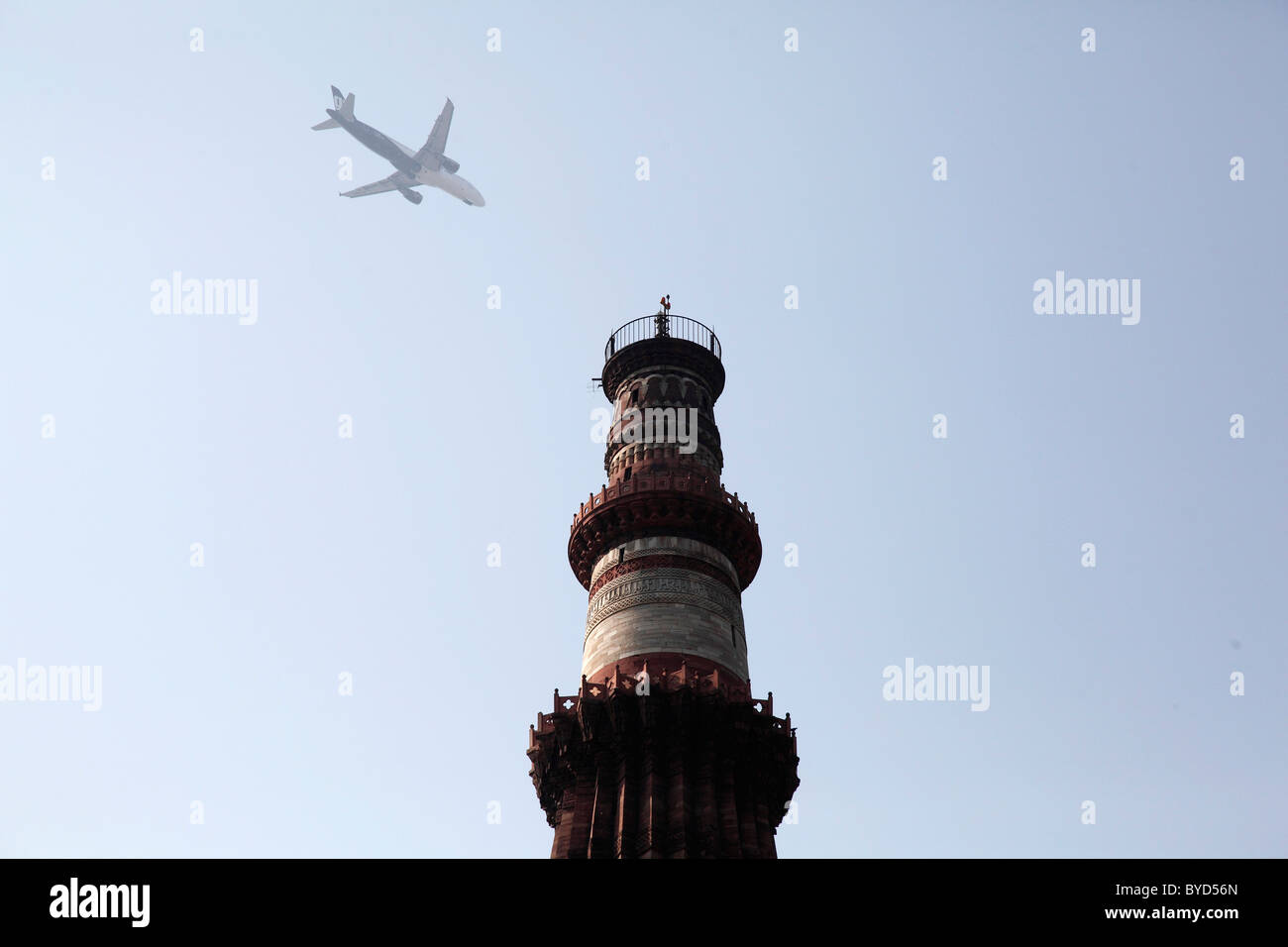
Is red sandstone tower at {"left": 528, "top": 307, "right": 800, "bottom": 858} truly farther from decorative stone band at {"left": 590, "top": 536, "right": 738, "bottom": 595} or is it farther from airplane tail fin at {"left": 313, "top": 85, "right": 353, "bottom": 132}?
airplane tail fin at {"left": 313, "top": 85, "right": 353, "bottom": 132}

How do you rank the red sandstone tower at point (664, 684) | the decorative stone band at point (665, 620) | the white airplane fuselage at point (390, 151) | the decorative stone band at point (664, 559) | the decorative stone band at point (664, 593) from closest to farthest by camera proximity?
the red sandstone tower at point (664, 684) → the decorative stone band at point (665, 620) → the decorative stone band at point (664, 593) → the decorative stone band at point (664, 559) → the white airplane fuselage at point (390, 151)

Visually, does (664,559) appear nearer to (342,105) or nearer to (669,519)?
(669,519)

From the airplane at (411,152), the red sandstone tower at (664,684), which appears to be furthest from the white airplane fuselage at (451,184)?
the red sandstone tower at (664,684)

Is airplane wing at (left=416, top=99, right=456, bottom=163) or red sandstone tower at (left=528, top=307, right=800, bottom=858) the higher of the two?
airplane wing at (left=416, top=99, right=456, bottom=163)

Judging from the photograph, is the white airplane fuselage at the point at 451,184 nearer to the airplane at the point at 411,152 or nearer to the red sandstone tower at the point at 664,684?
the airplane at the point at 411,152

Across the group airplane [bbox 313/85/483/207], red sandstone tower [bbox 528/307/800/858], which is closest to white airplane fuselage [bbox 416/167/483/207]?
airplane [bbox 313/85/483/207]
